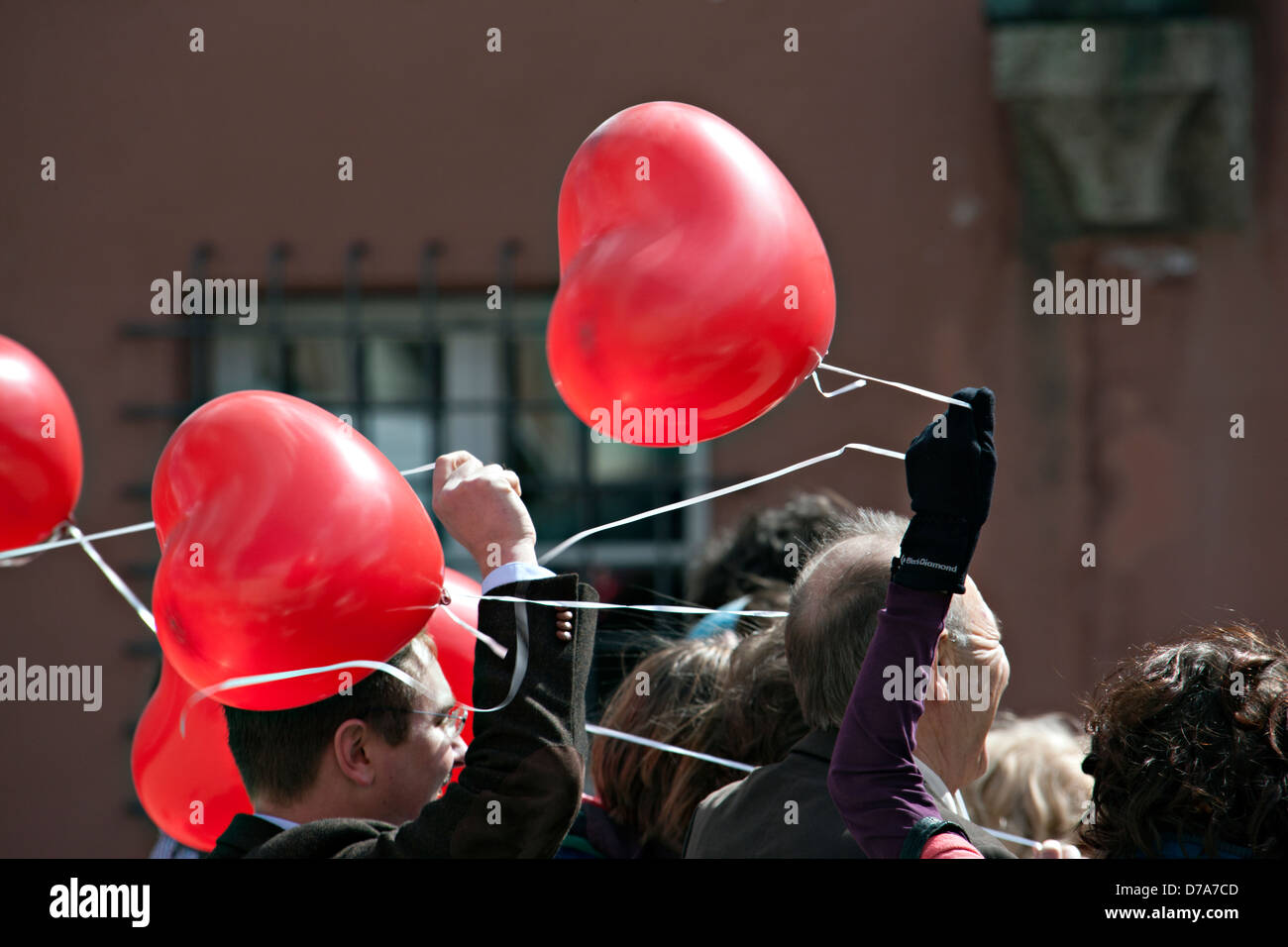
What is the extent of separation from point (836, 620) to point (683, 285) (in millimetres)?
406

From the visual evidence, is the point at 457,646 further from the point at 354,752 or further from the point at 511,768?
the point at 511,768

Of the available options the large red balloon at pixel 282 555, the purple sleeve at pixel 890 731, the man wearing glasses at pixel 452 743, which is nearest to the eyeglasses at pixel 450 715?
the man wearing glasses at pixel 452 743

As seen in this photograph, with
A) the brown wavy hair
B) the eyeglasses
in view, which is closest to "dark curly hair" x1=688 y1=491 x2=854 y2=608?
the brown wavy hair

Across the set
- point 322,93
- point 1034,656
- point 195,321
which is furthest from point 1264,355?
point 195,321

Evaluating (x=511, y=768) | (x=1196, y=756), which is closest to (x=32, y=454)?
(x=511, y=768)

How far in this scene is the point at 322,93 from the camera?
3.82m

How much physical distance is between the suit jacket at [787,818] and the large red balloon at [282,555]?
16.8 inches

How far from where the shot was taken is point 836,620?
144 centimetres

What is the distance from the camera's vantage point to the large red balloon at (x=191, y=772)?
1.81 metres

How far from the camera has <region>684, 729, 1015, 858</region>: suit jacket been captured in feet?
4.51
